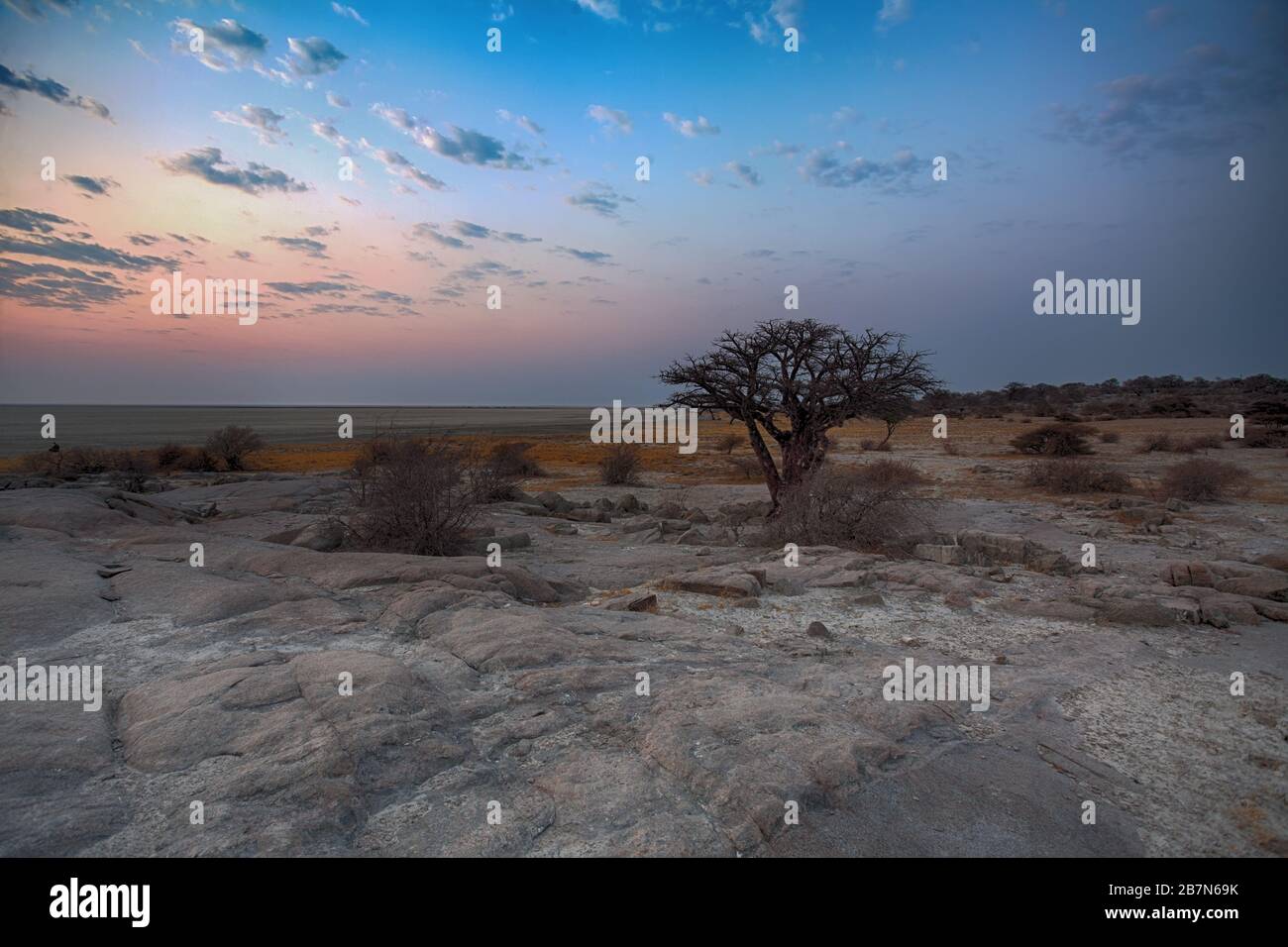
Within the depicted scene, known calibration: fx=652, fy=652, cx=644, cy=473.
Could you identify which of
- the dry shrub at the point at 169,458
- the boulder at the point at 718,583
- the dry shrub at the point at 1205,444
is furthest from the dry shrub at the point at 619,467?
the dry shrub at the point at 1205,444

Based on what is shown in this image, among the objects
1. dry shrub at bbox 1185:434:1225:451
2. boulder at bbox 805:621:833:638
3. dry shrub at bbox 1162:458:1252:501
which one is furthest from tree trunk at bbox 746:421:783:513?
dry shrub at bbox 1185:434:1225:451

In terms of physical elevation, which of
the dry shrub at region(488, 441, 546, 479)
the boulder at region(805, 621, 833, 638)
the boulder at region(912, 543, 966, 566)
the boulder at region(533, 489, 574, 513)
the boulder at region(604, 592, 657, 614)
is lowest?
the boulder at region(805, 621, 833, 638)

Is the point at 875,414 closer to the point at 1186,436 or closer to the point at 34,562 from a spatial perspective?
the point at 34,562

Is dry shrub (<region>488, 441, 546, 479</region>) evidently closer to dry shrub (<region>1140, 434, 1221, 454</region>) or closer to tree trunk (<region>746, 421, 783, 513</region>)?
tree trunk (<region>746, 421, 783, 513</region>)

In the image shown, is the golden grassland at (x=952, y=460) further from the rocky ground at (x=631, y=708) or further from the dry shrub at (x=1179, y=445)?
the rocky ground at (x=631, y=708)

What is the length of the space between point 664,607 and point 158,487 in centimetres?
1816

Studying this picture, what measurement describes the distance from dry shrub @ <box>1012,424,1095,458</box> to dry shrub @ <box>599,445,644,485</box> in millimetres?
16678

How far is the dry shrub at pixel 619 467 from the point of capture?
2470cm

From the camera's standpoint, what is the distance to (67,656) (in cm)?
555

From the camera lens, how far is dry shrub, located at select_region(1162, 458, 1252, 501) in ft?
50.2

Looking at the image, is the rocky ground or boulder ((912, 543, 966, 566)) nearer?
the rocky ground

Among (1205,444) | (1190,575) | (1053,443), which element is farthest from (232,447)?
(1205,444)
